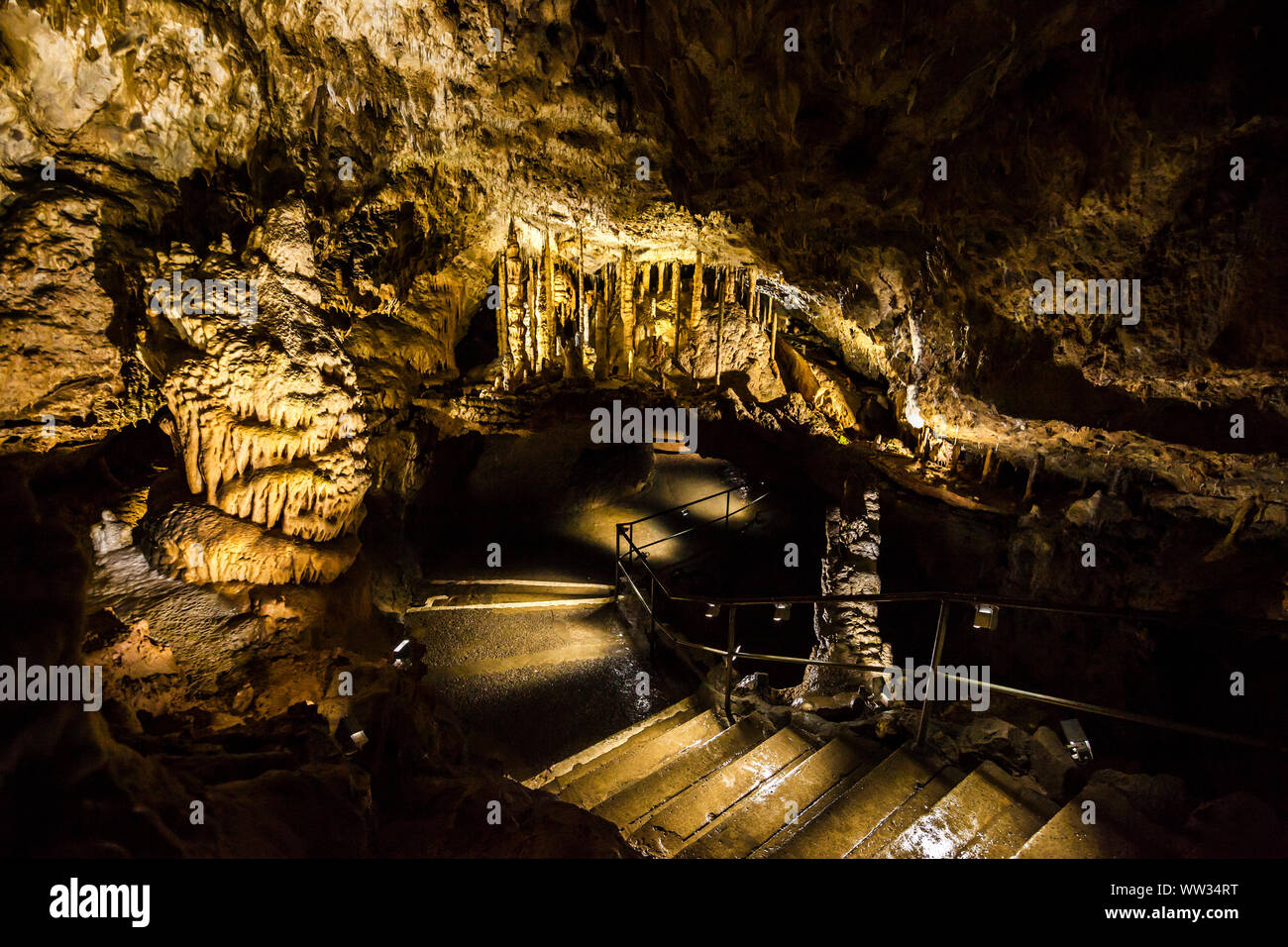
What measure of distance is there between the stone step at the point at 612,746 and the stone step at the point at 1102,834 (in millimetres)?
2842

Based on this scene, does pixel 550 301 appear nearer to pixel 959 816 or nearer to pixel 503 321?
pixel 503 321

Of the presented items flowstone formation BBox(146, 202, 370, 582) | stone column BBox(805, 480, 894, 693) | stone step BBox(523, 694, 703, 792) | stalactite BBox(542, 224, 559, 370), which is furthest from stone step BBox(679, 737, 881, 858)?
stalactite BBox(542, 224, 559, 370)

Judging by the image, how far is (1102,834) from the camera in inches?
95.7

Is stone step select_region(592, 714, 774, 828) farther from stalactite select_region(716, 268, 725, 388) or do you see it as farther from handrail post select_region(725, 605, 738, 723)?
stalactite select_region(716, 268, 725, 388)

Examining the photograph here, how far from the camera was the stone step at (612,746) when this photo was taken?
441cm

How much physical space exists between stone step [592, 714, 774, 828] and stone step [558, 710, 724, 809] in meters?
0.14

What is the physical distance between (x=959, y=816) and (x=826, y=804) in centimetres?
66

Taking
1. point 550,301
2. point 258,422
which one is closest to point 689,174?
point 550,301

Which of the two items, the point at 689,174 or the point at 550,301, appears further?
the point at 550,301

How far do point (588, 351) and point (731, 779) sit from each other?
9908 mm

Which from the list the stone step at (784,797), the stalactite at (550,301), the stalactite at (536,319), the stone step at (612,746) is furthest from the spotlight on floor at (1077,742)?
the stalactite at (536,319)
